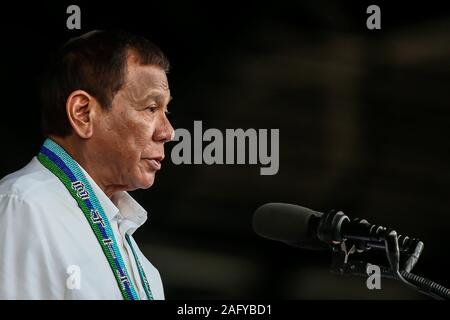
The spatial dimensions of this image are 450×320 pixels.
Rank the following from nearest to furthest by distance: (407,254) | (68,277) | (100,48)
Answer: (407,254) < (68,277) < (100,48)

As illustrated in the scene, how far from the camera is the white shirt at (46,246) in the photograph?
168 cm

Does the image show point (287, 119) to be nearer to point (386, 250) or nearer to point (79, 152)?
point (79, 152)

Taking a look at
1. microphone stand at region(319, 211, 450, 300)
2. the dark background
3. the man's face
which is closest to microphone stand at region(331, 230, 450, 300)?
microphone stand at region(319, 211, 450, 300)

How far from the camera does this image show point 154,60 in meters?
2.01

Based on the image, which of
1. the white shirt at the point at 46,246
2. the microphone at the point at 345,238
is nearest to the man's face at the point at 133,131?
the white shirt at the point at 46,246

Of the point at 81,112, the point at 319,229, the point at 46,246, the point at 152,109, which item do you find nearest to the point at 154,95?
the point at 152,109

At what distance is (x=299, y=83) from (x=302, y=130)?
149 millimetres

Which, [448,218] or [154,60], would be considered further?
[448,218]

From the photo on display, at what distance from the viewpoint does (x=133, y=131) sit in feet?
6.50

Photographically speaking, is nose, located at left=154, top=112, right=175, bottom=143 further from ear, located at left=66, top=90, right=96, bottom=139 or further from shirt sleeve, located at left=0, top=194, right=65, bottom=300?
shirt sleeve, located at left=0, top=194, right=65, bottom=300

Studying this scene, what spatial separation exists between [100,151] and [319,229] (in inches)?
29.0

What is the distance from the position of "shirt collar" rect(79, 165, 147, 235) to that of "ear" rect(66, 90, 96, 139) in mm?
130
